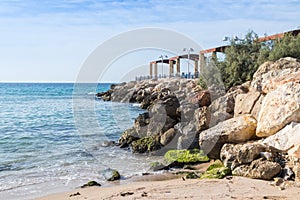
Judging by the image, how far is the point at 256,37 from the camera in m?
19.3

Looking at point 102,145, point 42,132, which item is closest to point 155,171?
point 102,145

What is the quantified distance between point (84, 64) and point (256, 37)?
37.4 ft

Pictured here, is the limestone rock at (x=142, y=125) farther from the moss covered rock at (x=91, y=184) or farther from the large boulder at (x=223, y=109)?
the moss covered rock at (x=91, y=184)

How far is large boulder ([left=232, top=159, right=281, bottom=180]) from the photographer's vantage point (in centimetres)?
741

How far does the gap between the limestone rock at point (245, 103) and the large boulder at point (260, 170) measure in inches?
115

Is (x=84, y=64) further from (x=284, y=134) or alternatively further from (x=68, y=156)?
(x=284, y=134)

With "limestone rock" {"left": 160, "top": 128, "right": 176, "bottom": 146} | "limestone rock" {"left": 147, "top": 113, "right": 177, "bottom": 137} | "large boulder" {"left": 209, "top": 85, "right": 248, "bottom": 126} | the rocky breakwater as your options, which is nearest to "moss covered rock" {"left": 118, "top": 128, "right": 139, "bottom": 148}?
the rocky breakwater

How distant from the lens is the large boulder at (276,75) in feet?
33.1

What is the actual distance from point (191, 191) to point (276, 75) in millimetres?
5790

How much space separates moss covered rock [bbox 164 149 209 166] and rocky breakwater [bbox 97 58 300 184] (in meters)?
0.24

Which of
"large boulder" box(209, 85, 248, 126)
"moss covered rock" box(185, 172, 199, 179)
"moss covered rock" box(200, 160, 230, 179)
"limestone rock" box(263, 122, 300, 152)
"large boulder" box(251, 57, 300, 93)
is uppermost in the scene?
"large boulder" box(251, 57, 300, 93)

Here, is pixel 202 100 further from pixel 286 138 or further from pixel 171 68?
pixel 171 68

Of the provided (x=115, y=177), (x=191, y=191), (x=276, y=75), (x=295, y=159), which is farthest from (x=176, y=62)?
(x=191, y=191)

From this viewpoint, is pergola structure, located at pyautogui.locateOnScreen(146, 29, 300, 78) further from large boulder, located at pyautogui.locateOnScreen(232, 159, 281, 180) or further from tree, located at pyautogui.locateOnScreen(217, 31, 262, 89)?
large boulder, located at pyautogui.locateOnScreen(232, 159, 281, 180)
